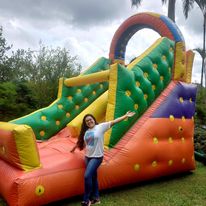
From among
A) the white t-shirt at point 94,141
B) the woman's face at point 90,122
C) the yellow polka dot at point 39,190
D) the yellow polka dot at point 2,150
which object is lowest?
the yellow polka dot at point 39,190

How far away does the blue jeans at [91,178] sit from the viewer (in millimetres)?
3529

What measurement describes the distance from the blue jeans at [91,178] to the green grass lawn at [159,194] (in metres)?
0.19

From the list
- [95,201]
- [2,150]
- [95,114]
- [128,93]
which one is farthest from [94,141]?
[95,114]

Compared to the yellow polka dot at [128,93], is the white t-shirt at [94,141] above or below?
below

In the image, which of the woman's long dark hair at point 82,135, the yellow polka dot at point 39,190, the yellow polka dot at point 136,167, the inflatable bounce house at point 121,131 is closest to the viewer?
the yellow polka dot at point 39,190

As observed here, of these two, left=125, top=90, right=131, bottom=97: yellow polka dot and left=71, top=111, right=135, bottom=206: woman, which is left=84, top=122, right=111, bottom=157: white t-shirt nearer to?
left=71, top=111, right=135, bottom=206: woman

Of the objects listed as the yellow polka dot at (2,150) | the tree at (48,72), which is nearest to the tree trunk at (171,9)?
the tree at (48,72)

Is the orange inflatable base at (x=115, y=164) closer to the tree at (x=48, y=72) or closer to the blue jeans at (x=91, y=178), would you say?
the blue jeans at (x=91, y=178)

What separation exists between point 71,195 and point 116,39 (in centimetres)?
394

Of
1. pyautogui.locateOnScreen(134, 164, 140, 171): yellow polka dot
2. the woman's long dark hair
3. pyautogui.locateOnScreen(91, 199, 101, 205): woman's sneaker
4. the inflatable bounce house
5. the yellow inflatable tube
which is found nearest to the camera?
the inflatable bounce house

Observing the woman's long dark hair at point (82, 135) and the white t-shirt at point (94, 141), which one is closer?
the white t-shirt at point (94, 141)

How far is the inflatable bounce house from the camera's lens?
3498mm

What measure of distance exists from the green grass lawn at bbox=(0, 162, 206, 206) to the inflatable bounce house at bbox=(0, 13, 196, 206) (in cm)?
15

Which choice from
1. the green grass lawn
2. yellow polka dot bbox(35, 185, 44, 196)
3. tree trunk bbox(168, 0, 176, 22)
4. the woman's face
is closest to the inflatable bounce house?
yellow polka dot bbox(35, 185, 44, 196)
